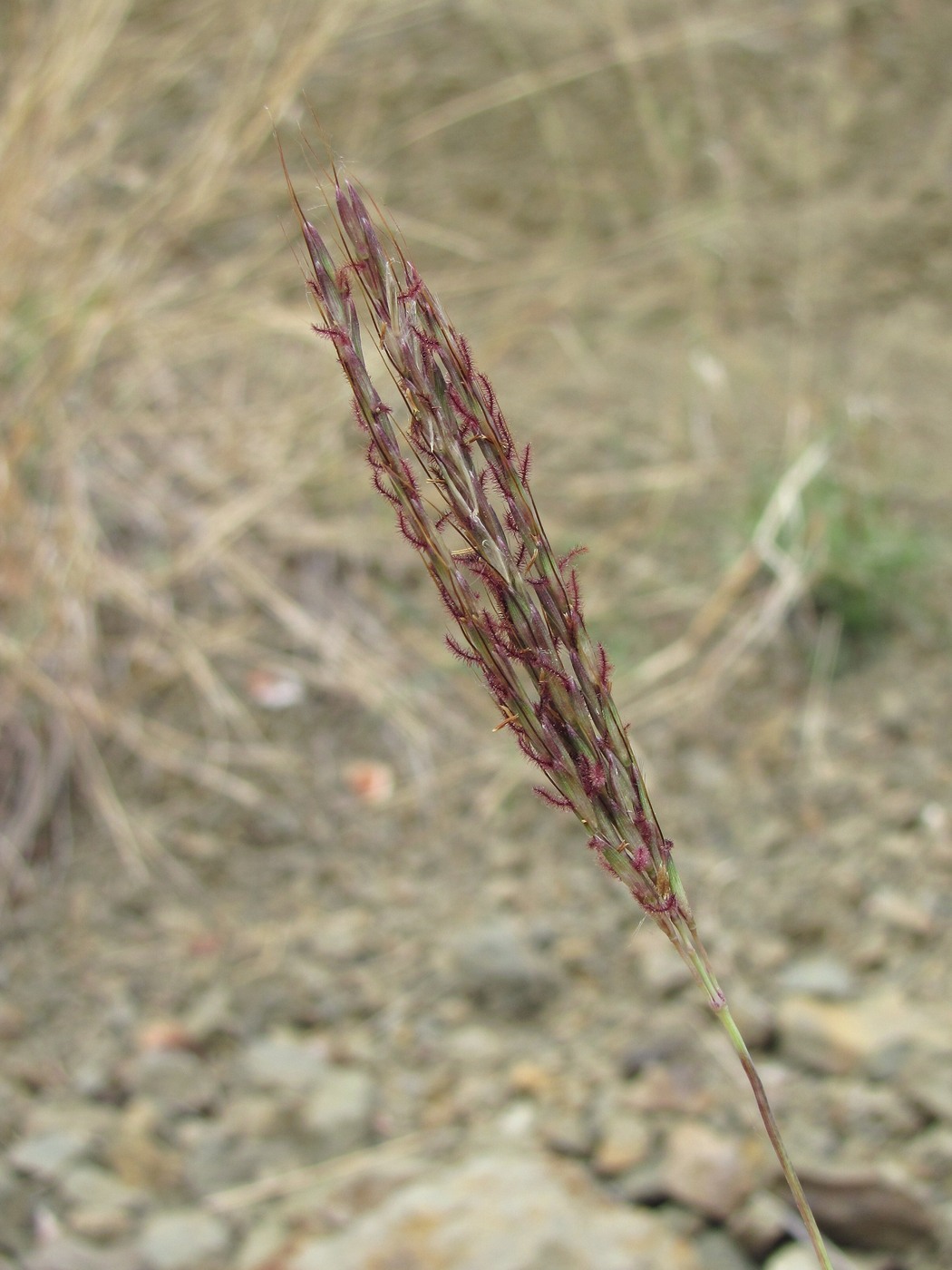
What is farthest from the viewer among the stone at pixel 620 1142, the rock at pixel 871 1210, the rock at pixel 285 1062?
the rock at pixel 285 1062

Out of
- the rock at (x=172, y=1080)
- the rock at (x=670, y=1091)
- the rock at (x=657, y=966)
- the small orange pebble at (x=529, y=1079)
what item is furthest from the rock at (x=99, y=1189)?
the rock at (x=657, y=966)

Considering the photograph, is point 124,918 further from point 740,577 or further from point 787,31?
point 787,31

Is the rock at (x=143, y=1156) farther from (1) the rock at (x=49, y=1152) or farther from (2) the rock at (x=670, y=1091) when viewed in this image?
(2) the rock at (x=670, y=1091)

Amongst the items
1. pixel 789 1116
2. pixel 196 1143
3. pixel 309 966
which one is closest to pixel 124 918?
pixel 309 966

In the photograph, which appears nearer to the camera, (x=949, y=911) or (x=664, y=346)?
(x=949, y=911)

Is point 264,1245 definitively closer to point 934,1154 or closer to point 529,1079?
point 529,1079
